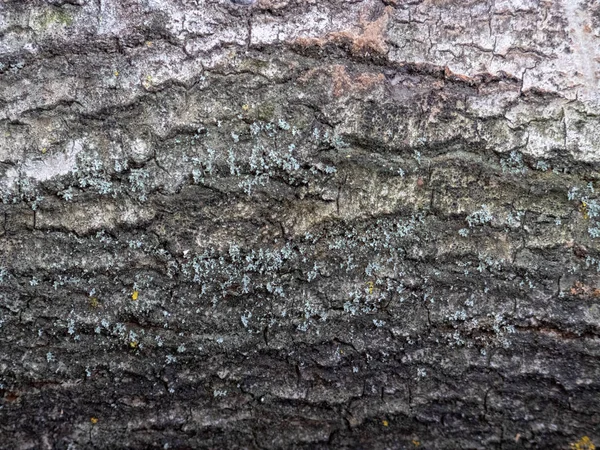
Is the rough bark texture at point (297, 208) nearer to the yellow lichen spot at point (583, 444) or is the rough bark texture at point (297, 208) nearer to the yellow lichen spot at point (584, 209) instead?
the yellow lichen spot at point (584, 209)

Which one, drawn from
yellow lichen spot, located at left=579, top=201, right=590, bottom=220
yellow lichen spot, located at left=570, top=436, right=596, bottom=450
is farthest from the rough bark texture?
yellow lichen spot, located at left=570, top=436, right=596, bottom=450

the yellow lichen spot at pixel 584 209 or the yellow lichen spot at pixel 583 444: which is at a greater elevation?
the yellow lichen spot at pixel 584 209

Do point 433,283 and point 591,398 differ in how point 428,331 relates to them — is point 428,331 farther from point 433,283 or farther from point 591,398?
point 591,398

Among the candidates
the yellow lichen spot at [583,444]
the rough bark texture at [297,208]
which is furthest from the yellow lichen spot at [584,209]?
the yellow lichen spot at [583,444]

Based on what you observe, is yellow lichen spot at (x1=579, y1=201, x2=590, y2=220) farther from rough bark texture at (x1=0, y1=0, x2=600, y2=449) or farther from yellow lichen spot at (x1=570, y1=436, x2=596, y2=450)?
yellow lichen spot at (x1=570, y1=436, x2=596, y2=450)

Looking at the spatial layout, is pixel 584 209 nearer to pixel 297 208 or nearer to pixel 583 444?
pixel 583 444

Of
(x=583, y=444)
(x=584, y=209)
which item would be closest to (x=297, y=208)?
(x=584, y=209)
